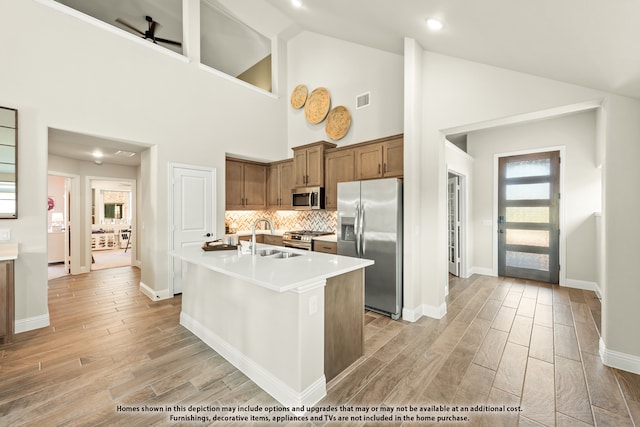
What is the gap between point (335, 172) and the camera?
465 centimetres

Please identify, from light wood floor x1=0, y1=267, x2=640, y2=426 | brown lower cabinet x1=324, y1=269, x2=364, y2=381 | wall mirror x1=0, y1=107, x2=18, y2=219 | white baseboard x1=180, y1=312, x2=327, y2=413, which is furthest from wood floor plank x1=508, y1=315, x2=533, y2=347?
wall mirror x1=0, y1=107, x2=18, y2=219

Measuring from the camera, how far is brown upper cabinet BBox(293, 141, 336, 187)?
4.79m

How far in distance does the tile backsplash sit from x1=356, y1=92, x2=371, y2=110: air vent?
6.47 ft

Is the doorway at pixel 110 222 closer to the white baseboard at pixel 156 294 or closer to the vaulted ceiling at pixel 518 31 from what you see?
the white baseboard at pixel 156 294

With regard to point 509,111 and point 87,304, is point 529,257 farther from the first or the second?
point 87,304

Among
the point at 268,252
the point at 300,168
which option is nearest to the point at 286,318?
the point at 268,252

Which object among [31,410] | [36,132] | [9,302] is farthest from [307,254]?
[36,132]

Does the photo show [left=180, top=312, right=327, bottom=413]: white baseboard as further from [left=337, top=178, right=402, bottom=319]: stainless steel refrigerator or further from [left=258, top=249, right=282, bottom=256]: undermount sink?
[left=337, top=178, right=402, bottom=319]: stainless steel refrigerator

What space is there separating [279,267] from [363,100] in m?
3.71

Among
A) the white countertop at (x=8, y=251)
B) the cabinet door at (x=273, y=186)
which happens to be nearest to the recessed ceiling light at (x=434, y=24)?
the cabinet door at (x=273, y=186)

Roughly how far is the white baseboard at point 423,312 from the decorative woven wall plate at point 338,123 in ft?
10.3

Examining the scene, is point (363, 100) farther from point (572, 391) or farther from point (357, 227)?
point (572, 391)

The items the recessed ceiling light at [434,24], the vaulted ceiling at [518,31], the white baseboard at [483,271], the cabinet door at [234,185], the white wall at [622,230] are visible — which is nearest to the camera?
the vaulted ceiling at [518,31]

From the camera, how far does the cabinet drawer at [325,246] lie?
4219 mm
